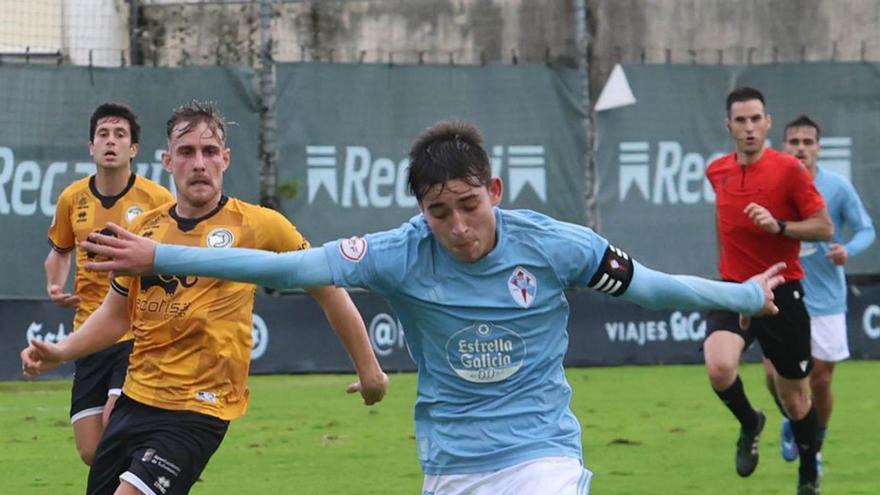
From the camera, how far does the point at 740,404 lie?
10.4 meters

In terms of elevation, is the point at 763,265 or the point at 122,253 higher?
the point at 122,253

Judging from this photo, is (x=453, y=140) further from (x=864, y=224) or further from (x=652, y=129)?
(x=652, y=129)

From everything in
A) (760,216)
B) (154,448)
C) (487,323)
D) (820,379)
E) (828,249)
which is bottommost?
(820,379)

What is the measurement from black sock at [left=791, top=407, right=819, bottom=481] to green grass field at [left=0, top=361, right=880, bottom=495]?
229 mm

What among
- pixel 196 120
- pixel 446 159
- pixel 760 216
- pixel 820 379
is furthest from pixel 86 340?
pixel 820 379

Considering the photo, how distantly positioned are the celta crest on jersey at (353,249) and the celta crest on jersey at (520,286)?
47 cm

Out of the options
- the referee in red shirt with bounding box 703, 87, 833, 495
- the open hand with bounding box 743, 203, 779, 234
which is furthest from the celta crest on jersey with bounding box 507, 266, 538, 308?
the referee in red shirt with bounding box 703, 87, 833, 495

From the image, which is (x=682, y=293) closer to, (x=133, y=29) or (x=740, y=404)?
(x=740, y=404)

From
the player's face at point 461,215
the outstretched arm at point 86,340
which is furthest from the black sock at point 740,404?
the player's face at point 461,215

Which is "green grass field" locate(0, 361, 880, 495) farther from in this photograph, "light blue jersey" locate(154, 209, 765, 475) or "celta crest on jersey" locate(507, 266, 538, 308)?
"celta crest on jersey" locate(507, 266, 538, 308)

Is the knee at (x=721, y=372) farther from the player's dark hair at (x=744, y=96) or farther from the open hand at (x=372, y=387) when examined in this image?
the open hand at (x=372, y=387)

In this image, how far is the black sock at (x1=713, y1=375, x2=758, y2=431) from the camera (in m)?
10.3

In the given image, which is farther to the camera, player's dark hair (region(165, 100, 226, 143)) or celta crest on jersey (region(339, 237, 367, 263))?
player's dark hair (region(165, 100, 226, 143))

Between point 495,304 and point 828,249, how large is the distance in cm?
784
